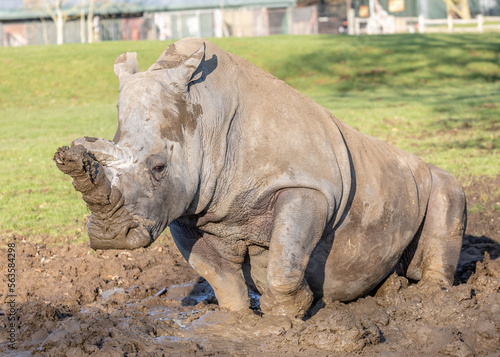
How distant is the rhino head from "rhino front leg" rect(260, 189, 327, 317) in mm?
648

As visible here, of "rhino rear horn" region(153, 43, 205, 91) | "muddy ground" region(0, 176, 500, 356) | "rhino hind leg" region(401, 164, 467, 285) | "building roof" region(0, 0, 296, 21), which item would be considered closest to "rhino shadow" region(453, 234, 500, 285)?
"muddy ground" region(0, 176, 500, 356)

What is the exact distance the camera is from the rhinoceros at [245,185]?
4105mm

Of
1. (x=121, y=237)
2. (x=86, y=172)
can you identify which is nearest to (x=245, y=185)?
(x=121, y=237)

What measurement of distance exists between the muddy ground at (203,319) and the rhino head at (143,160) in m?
0.98

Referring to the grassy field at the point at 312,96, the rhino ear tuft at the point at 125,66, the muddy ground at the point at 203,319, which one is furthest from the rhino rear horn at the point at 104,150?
the grassy field at the point at 312,96

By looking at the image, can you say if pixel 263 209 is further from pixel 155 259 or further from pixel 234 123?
pixel 155 259

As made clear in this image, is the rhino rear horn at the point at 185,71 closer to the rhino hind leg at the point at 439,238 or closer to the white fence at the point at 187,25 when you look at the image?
the rhino hind leg at the point at 439,238

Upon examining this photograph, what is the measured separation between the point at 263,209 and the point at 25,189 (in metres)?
7.43

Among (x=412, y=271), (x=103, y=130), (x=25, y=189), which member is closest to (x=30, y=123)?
(x=103, y=130)

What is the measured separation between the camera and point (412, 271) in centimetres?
614

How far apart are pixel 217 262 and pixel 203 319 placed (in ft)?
1.55

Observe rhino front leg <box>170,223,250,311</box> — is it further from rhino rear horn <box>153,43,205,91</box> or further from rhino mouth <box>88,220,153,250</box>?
rhino rear horn <box>153,43,205,91</box>

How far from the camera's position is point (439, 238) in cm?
605

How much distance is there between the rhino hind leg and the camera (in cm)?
600
